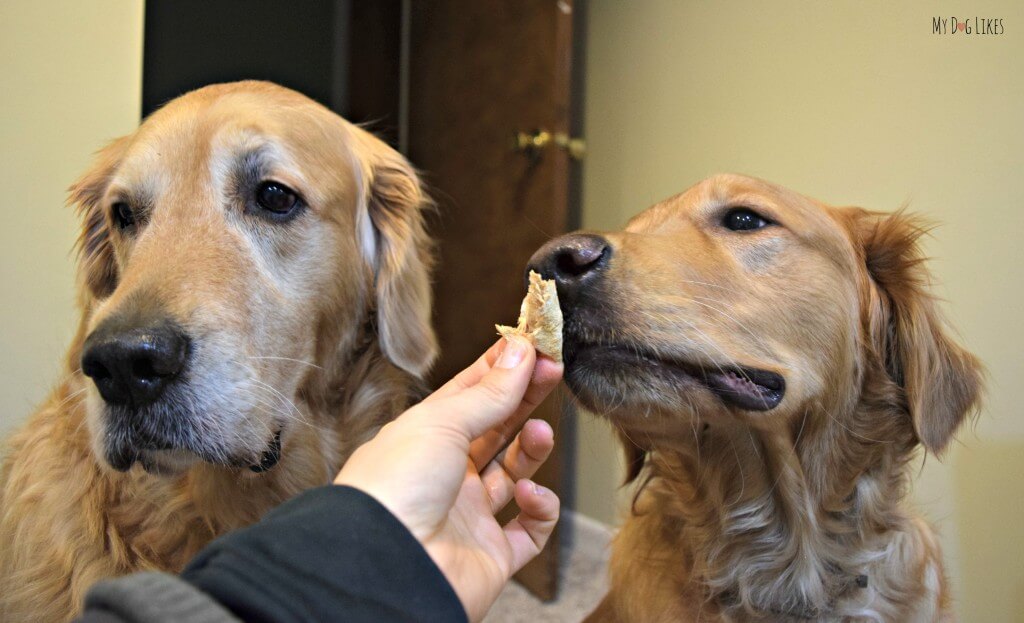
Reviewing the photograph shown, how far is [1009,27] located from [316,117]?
1575 mm

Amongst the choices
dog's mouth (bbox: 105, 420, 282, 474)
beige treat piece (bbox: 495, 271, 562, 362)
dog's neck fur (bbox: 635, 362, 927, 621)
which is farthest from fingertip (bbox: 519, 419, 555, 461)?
dog's mouth (bbox: 105, 420, 282, 474)

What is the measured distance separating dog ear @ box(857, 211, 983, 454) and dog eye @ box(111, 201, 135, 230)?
145 centimetres

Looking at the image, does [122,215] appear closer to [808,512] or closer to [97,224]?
[97,224]

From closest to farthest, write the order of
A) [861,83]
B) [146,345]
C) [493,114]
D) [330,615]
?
[330,615] < [146,345] < [861,83] < [493,114]

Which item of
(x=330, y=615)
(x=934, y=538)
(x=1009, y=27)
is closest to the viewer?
(x=330, y=615)

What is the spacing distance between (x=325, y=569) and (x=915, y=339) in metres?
1.18

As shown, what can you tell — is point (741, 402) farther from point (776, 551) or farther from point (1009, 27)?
point (1009, 27)

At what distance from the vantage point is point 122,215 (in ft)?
4.40

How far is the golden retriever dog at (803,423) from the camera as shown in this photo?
123 cm

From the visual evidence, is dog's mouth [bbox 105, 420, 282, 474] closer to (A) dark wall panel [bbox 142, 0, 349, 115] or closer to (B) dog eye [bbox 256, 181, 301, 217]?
(B) dog eye [bbox 256, 181, 301, 217]

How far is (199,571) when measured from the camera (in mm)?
649

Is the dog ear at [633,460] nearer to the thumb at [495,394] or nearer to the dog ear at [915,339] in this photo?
the dog ear at [915,339]

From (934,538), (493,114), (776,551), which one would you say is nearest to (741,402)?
(776,551)

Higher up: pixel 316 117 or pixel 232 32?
pixel 232 32
